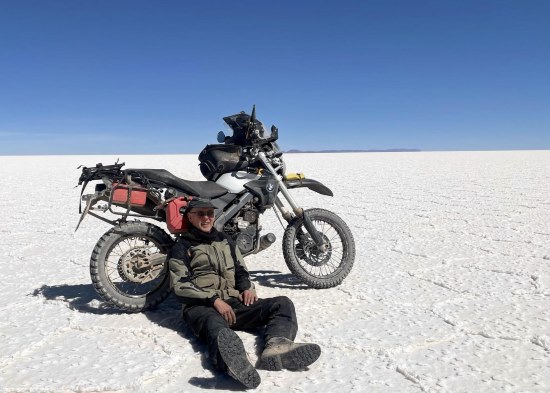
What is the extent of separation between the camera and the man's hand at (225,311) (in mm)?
2939

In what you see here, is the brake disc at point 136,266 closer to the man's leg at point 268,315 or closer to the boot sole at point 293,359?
the man's leg at point 268,315

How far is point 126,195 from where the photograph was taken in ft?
11.8

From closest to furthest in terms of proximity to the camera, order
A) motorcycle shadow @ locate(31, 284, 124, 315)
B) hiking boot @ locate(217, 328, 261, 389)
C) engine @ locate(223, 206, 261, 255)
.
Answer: hiking boot @ locate(217, 328, 261, 389) → motorcycle shadow @ locate(31, 284, 124, 315) → engine @ locate(223, 206, 261, 255)

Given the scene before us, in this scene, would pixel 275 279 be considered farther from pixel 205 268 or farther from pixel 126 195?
pixel 126 195

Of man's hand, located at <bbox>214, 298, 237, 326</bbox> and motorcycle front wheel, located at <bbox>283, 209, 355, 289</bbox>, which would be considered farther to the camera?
motorcycle front wheel, located at <bbox>283, 209, 355, 289</bbox>

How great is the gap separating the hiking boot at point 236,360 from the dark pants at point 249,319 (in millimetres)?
138

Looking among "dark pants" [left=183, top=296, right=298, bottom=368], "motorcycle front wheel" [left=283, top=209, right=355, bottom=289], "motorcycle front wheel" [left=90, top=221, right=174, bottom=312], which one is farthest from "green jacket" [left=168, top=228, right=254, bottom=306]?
"motorcycle front wheel" [left=283, top=209, right=355, bottom=289]

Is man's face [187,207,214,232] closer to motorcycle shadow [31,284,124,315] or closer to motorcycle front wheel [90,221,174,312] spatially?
motorcycle front wheel [90,221,174,312]

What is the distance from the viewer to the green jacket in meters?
3.10

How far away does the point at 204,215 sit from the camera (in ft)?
10.7

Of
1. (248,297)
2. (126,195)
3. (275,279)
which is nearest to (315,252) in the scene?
(275,279)

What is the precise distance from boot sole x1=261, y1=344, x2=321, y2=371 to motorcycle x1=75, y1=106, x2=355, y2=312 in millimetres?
1306

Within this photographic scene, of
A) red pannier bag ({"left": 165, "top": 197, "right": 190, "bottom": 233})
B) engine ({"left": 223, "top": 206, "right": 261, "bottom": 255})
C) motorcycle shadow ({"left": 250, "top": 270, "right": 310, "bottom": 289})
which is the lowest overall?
motorcycle shadow ({"left": 250, "top": 270, "right": 310, "bottom": 289})

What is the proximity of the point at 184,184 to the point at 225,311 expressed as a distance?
1.31m
